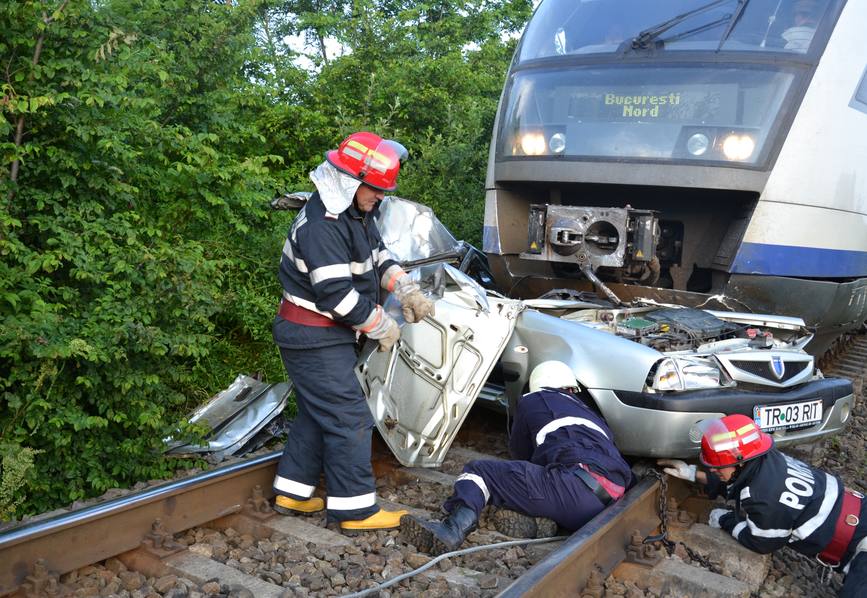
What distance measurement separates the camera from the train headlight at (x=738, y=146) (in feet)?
18.6

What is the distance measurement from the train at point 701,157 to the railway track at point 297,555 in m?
2.01

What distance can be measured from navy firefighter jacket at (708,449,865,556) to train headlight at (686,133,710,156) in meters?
2.41

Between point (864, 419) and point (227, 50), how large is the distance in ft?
19.5

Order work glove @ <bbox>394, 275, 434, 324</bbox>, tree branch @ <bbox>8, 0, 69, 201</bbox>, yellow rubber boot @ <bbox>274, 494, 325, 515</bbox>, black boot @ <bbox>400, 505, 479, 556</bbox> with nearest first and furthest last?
black boot @ <bbox>400, 505, 479, 556</bbox>, yellow rubber boot @ <bbox>274, 494, 325, 515</bbox>, work glove @ <bbox>394, 275, 434, 324</bbox>, tree branch @ <bbox>8, 0, 69, 201</bbox>

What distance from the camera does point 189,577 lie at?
136 inches

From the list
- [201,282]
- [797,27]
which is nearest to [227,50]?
[201,282]

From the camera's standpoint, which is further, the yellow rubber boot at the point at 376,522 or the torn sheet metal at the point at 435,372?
the torn sheet metal at the point at 435,372

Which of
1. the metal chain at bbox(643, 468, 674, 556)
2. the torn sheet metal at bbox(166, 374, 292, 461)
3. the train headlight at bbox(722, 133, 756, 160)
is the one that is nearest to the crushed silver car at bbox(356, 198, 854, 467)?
the metal chain at bbox(643, 468, 674, 556)

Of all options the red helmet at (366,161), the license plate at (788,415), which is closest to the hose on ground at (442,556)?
the license plate at (788,415)

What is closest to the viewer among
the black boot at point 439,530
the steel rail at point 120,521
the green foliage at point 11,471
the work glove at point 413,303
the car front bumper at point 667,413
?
the steel rail at point 120,521

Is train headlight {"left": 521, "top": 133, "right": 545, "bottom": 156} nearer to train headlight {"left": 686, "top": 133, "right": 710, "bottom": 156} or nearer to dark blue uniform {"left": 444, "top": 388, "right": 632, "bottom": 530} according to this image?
train headlight {"left": 686, "top": 133, "right": 710, "bottom": 156}

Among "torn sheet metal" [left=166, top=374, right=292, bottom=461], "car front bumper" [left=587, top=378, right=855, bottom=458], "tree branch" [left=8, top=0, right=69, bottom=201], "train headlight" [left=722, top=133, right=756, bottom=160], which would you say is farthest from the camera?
"train headlight" [left=722, top=133, right=756, bottom=160]

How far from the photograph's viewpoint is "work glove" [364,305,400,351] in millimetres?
4148

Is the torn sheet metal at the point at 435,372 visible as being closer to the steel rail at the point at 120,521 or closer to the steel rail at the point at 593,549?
the steel rail at the point at 120,521
